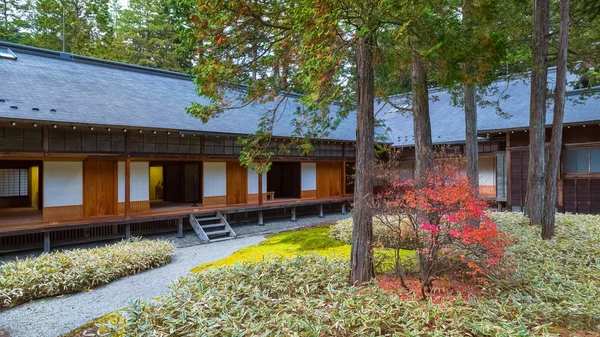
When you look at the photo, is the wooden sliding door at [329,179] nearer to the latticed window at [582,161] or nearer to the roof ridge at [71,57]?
the roof ridge at [71,57]

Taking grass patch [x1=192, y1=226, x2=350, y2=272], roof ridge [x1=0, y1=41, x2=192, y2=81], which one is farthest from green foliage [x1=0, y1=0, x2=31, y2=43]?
grass patch [x1=192, y1=226, x2=350, y2=272]

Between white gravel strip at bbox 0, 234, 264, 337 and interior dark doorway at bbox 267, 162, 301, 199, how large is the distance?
26.5 feet

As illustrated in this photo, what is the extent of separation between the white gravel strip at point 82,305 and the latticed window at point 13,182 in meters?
9.26

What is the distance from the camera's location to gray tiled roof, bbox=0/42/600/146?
9.01 m

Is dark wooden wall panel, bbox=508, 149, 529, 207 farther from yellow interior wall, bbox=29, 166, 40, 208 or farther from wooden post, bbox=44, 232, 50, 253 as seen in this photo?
yellow interior wall, bbox=29, 166, 40, 208

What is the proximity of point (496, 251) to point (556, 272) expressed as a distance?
190 cm

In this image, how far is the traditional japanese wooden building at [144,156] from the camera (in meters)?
8.88

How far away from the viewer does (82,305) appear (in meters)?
5.43

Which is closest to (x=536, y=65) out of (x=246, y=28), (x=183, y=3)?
(x=246, y=28)

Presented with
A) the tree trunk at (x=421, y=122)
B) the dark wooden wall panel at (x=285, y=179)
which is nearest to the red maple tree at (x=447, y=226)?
the tree trunk at (x=421, y=122)

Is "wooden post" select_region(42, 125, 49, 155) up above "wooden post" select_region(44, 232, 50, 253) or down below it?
above

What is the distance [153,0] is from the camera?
23641mm

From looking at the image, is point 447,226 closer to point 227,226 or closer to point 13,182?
point 227,226

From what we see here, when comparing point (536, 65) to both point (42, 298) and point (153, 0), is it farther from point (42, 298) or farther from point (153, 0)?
point (153, 0)
